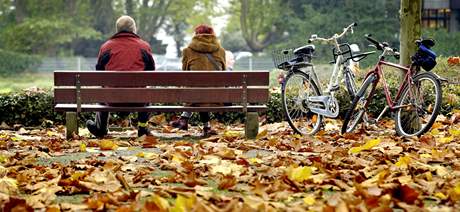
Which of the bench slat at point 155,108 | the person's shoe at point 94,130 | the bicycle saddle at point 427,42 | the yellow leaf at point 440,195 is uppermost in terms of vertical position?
the bicycle saddle at point 427,42

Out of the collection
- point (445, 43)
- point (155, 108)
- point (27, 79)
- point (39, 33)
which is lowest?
point (27, 79)

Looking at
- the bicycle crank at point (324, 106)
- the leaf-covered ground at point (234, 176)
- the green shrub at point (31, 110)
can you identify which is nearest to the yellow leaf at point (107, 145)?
the leaf-covered ground at point (234, 176)

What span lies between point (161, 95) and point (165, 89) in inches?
3.1

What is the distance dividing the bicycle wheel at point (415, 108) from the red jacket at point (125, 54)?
2.84m

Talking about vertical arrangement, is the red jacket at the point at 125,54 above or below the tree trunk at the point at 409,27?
below

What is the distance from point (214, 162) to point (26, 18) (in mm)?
46886

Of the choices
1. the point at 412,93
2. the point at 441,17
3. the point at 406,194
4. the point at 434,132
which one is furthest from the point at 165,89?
the point at 441,17

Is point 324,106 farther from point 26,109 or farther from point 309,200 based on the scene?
point 309,200

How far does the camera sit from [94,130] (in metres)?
9.27

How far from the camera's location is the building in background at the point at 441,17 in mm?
43469

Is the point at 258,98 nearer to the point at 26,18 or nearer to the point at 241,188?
the point at 241,188

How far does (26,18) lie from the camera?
51.0 meters

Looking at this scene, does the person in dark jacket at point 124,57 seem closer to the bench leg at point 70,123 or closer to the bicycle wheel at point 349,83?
the bench leg at point 70,123

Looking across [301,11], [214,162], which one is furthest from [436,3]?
[214,162]
